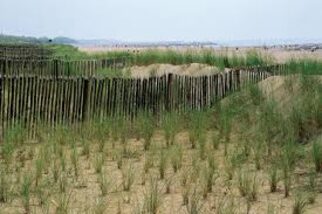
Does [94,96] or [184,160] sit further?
[94,96]

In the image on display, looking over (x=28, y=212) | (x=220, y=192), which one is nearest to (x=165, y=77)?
(x=220, y=192)

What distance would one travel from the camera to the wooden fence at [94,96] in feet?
33.0

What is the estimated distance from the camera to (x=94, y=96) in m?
10.8

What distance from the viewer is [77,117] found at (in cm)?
1066

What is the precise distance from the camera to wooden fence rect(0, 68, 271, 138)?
10.1 m

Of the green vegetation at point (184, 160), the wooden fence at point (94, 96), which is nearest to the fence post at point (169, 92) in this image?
the wooden fence at point (94, 96)

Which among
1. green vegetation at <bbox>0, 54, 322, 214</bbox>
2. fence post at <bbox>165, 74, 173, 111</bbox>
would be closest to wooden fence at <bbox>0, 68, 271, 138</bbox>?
fence post at <bbox>165, 74, 173, 111</bbox>

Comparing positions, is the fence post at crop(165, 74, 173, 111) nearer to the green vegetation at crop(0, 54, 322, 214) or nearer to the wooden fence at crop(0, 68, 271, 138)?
the wooden fence at crop(0, 68, 271, 138)

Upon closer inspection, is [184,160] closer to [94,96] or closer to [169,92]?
[94,96]

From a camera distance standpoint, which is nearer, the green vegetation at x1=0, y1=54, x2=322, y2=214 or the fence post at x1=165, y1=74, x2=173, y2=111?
the green vegetation at x1=0, y1=54, x2=322, y2=214

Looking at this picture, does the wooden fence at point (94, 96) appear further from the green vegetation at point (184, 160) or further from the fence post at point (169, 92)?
the green vegetation at point (184, 160)

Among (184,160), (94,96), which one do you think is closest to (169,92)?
(94,96)

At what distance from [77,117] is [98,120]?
49cm

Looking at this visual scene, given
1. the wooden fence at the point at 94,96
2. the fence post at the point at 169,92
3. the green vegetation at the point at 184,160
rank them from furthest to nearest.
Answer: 1. the fence post at the point at 169,92
2. the wooden fence at the point at 94,96
3. the green vegetation at the point at 184,160
